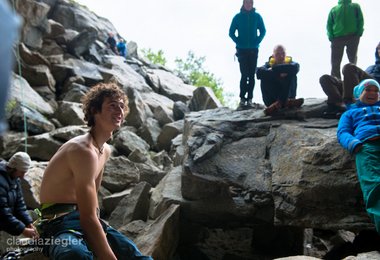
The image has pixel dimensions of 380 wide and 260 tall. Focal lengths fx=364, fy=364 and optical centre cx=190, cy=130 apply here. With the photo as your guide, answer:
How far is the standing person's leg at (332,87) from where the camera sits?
713cm

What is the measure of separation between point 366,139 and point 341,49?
4.38 metres

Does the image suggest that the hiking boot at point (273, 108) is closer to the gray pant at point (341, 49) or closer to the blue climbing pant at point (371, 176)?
the gray pant at point (341, 49)

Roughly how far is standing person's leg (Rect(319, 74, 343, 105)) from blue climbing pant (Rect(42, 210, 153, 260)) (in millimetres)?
5162

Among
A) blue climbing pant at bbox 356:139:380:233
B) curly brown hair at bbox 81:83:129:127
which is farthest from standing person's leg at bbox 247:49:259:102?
curly brown hair at bbox 81:83:129:127

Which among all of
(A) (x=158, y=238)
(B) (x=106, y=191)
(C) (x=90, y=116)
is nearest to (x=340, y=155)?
(A) (x=158, y=238)

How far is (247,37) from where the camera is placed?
8.37 metres

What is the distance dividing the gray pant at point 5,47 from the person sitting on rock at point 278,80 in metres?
6.82

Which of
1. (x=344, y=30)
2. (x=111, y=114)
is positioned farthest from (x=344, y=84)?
(x=111, y=114)

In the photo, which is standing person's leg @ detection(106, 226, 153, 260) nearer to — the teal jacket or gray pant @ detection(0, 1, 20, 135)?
gray pant @ detection(0, 1, 20, 135)

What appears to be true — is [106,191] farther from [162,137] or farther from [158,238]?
[162,137]

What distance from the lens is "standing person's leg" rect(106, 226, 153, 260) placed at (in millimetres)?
3619

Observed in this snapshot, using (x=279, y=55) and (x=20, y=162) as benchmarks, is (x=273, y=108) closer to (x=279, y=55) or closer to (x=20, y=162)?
(x=279, y=55)

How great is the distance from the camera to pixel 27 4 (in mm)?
20000

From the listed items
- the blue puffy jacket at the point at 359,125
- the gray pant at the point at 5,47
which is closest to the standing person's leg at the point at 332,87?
the blue puffy jacket at the point at 359,125
